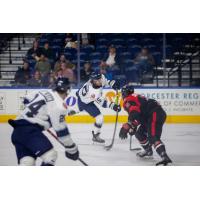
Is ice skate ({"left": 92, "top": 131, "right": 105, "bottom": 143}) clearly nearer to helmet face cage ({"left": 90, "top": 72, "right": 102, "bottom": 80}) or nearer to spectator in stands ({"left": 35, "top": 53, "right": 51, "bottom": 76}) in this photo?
helmet face cage ({"left": 90, "top": 72, "right": 102, "bottom": 80})

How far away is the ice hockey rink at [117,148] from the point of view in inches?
185

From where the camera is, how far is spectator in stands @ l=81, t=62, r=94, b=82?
4770mm

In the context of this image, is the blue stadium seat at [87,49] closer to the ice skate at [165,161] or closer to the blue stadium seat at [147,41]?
the blue stadium seat at [147,41]

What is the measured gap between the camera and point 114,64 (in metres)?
4.75

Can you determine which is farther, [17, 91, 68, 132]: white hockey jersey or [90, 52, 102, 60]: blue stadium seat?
[90, 52, 102, 60]: blue stadium seat

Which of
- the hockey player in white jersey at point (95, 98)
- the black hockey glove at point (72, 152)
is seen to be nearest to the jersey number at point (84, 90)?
the hockey player in white jersey at point (95, 98)

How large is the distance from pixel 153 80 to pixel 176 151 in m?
0.74

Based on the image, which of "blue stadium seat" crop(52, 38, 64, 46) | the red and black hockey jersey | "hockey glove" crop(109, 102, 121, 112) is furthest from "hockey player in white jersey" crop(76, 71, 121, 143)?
"blue stadium seat" crop(52, 38, 64, 46)

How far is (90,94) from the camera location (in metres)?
4.84

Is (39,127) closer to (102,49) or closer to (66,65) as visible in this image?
(66,65)

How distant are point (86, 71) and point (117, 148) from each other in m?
0.81

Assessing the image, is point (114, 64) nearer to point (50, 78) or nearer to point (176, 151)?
point (50, 78)

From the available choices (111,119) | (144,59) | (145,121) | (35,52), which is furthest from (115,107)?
(35,52)

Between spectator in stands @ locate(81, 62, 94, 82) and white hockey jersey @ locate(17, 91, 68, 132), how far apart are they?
1.34 ft
